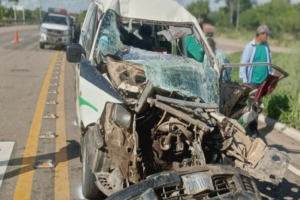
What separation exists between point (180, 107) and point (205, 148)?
542mm

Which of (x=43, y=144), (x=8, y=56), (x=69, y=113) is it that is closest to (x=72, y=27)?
(x=8, y=56)

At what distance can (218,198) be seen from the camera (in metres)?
3.82

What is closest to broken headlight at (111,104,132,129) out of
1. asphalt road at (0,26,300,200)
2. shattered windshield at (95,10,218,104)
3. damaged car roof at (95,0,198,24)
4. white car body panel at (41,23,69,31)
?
shattered windshield at (95,10,218,104)

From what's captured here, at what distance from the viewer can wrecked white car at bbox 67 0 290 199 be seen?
3.93m

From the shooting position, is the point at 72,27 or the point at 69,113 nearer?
the point at 69,113

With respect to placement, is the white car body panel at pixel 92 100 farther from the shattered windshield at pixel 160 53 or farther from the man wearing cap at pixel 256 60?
the man wearing cap at pixel 256 60

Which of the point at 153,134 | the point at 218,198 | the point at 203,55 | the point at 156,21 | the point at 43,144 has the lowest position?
the point at 43,144

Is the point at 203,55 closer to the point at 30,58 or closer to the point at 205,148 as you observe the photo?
the point at 205,148

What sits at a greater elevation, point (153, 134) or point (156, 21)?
point (156, 21)

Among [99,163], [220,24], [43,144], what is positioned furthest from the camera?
[220,24]

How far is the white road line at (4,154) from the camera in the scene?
229 inches

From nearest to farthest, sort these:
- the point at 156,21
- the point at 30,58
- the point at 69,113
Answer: the point at 156,21
the point at 69,113
the point at 30,58

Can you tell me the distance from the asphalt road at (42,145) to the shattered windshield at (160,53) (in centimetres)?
154

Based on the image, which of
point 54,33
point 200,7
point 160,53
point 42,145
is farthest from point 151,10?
point 200,7
